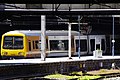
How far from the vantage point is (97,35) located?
49.2m

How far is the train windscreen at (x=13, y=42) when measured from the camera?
3972cm

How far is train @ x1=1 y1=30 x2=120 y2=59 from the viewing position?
39.8m

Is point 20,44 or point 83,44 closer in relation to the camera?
point 20,44

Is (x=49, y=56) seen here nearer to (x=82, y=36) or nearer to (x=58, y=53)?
(x=58, y=53)

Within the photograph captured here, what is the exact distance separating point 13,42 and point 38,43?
8.67 ft

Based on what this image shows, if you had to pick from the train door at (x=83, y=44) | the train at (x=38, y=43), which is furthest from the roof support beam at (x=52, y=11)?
the train door at (x=83, y=44)

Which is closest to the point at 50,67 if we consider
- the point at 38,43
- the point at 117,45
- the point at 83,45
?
the point at 38,43

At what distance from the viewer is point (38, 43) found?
4091 cm

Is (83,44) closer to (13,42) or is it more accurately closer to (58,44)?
(58,44)

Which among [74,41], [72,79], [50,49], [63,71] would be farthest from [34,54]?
[72,79]

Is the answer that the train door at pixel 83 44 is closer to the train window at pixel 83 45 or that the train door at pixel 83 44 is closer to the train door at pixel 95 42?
the train window at pixel 83 45

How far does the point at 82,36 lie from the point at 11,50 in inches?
386

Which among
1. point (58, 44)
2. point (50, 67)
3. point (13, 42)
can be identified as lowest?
point (50, 67)

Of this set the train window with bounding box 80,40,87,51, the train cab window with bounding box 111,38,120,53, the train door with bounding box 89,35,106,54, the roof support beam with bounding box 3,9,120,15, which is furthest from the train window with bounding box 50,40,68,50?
the roof support beam with bounding box 3,9,120,15
